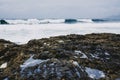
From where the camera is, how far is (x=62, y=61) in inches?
193

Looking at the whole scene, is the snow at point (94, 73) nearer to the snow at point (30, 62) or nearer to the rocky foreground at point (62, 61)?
the rocky foreground at point (62, 61)

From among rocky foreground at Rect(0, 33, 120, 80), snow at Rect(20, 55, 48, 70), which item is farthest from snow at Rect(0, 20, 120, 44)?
snow at Rect(20, 55, 48, 70)

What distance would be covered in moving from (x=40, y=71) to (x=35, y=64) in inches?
10.3

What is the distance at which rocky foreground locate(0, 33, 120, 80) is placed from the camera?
15.1 feet

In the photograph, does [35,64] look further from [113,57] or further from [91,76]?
[113,57]

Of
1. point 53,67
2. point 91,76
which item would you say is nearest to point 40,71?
point 53,67

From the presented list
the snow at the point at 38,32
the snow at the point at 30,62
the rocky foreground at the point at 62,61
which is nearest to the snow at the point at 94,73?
the rocky foreground at the point at 62,61

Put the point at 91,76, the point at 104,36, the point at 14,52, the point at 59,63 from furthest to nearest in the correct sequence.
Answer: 1. the point at 104,36
2. the point at 14,52
3. the point at 59,63
4. the point at 91,76

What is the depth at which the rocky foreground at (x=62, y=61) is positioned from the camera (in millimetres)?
4617

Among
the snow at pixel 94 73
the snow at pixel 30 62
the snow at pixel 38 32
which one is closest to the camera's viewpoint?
the snow at pixel 94 73

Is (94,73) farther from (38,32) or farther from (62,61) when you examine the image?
(38,32)

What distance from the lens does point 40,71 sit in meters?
4.74

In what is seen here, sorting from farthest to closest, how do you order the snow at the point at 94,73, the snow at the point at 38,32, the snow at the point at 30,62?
the snow at the point at 38,32 < the snow at the point at 30,62 < the snow at the point at 94,73

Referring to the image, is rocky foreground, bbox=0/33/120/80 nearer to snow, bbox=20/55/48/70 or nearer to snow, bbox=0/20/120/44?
snow, bbox=20/55/48/70
